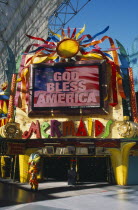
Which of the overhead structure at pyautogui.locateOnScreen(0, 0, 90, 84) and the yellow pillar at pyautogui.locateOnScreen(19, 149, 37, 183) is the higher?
the overhead structure at pyautogui.locateOnScreen(0, 0, 90, 84)

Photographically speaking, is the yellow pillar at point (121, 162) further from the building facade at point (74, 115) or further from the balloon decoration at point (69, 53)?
the balloon decoration at point (69, 53)

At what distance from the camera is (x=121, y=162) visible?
19750 millimetres

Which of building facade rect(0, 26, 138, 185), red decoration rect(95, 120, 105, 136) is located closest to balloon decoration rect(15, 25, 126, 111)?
building facade rect(0, 26, 138, 185)

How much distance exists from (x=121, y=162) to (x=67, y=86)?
27.0 ft

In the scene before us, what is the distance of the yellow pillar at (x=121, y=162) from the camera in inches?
773

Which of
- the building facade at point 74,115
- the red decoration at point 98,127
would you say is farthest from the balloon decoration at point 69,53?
the red decoration at point 98,127

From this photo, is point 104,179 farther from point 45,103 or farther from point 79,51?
point 79,51

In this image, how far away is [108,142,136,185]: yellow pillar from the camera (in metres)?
19.6

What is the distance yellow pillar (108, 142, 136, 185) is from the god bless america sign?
4165 mm

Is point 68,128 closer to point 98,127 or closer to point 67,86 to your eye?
point 98,127

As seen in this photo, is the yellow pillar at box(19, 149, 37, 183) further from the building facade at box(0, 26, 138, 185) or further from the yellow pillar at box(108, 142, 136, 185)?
the yellow pillar at box(108, 142, 136, 185)

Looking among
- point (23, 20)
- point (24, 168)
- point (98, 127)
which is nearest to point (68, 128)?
point (98, 127)

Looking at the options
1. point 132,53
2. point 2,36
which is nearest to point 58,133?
point 132,53

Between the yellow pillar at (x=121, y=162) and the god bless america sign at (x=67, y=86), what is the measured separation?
4.17 metres
